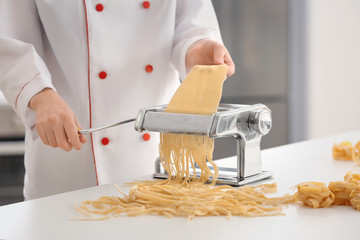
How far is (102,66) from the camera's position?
158cm

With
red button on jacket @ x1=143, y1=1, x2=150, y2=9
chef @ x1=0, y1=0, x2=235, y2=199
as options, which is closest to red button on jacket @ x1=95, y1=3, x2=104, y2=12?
chef @ x1=0, y1=0, x2=235, y2=199

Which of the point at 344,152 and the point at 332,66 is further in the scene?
the point at 332,66

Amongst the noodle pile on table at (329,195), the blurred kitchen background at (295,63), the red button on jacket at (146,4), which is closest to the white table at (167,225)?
the noodle pile on table at (329,195)

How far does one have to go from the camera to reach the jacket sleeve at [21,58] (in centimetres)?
133

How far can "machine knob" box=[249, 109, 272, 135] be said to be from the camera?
4.02 feet

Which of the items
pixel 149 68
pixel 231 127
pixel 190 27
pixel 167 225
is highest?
pixel 190 27

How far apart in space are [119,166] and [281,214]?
685mm

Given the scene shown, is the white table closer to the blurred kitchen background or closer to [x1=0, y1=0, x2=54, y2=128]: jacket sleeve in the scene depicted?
[x1=0, y1=0, x2=54, y2=128]: jacket sleeve

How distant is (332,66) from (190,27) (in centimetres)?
231

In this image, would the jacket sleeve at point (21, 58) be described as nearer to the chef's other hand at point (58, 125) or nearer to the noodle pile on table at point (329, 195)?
the chef's other hand at point (58, 125)

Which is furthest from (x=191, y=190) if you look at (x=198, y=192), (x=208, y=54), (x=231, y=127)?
(x=208, y=54)

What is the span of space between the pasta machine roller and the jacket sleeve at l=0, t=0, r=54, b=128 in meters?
0.28

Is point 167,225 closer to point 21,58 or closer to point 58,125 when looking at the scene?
point 58,125

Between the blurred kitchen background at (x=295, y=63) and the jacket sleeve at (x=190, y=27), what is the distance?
1.85 m
